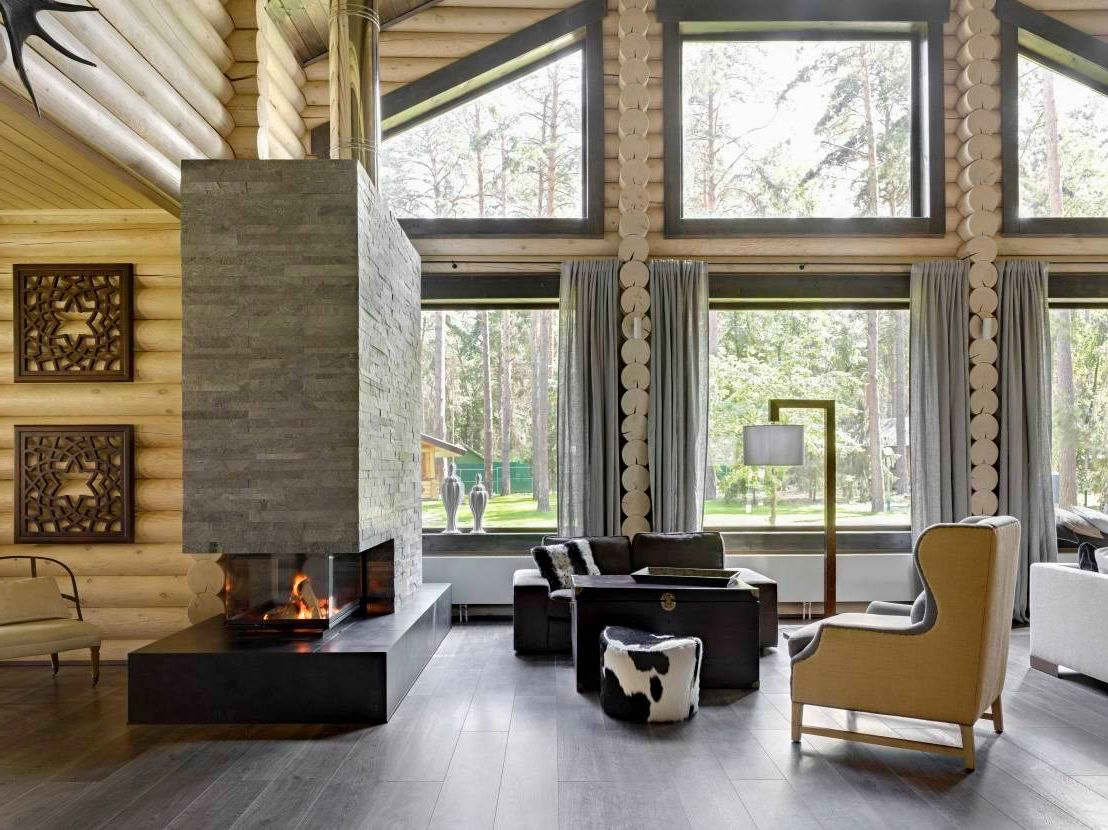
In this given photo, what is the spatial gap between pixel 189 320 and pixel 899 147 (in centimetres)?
558

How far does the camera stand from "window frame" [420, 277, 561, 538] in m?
6.78

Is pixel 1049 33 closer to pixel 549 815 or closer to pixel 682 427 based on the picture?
pixel 682 427

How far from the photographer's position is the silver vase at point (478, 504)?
6.86 metres

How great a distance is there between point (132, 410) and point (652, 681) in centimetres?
364

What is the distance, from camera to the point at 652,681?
13.6 feet

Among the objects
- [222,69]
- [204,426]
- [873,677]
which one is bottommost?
[873,677]

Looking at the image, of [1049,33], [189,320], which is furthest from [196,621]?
[1049,33]

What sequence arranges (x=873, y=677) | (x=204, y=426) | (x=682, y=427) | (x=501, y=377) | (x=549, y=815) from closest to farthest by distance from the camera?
(x=549, y=815)
(x=873, y=677)
(x=204, y=426)
(x=682, y=427)
(x=501, y=377)

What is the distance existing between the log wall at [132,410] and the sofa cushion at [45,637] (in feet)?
1.82

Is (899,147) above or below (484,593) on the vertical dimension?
above

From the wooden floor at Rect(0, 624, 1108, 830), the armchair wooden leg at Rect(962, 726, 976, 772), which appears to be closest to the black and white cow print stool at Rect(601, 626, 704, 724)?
the wooden floor at Rect(0, 624, 1108, 830)

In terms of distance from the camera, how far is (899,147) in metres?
7.01

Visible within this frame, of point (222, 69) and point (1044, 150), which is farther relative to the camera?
point (1044, 150)

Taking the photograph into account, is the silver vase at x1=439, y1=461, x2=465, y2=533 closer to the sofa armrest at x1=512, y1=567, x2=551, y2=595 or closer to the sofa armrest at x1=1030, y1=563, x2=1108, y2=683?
the sofa armrest at x1=512, y1=567, x2=551, y2=595
